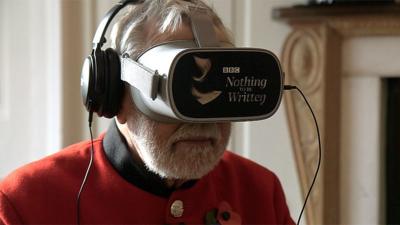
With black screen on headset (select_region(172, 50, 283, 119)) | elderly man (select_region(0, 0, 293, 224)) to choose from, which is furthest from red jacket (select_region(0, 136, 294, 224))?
black screen on headset (select_region(172, 50, 283, 119))

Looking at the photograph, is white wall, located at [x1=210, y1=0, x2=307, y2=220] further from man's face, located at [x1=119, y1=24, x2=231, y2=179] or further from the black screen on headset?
the black screen on headset

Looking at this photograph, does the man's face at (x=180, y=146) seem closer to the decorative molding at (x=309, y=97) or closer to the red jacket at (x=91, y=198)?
the red jacket at (x=91, y=198)

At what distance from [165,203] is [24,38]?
35.2 inches

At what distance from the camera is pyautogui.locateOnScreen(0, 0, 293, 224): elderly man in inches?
34.7

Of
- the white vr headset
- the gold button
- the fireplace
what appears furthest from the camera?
the fireplace

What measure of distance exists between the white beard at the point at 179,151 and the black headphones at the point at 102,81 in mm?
54

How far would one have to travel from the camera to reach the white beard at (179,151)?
87cm

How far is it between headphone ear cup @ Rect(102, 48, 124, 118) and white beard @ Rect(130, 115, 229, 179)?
1.8 inches

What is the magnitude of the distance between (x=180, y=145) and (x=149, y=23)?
0.64 ft

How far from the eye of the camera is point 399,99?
5.71 feet

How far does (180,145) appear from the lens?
0.88 metres

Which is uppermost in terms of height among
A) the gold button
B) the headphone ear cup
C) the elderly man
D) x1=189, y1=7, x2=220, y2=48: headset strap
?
x1=189, y1=7, x2=220, y2=48: headset strap

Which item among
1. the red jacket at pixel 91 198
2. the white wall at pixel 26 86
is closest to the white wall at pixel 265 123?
the white wall at pixel 26 86

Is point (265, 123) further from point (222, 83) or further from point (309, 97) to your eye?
point (222, 83)
